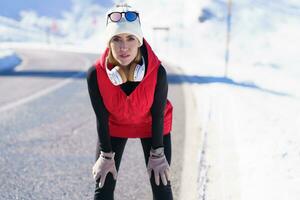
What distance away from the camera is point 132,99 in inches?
104

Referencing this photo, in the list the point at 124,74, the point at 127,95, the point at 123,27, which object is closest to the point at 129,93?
the point at 127,95

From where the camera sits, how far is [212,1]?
58.0 meters

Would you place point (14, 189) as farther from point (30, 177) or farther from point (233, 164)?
point (233, 164)

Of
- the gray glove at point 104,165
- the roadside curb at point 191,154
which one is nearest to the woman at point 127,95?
the gray glove at point 104,165

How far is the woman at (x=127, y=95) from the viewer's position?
102 inches

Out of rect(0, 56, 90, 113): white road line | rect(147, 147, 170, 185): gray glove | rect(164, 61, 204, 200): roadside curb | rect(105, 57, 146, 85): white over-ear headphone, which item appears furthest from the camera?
rect(0, 56, 90, 113): white road line

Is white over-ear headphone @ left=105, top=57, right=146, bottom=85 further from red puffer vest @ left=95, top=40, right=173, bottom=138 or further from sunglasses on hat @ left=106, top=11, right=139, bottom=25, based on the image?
sunglasses on hat @ left=106, top=11, right=139, bottom=25

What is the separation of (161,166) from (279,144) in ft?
9.76

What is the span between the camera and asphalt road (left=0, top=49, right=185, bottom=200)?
4340 millimetres

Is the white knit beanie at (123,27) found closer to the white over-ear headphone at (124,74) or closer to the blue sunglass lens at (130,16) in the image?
the blue sunglass lens at (130,16)

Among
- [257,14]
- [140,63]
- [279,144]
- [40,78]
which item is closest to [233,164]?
[279,144]

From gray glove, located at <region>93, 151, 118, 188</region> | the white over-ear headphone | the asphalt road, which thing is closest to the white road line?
the asphalt road

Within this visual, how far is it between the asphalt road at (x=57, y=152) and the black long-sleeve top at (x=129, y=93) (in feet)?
4.78

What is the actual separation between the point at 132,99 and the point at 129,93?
51 millimetres
